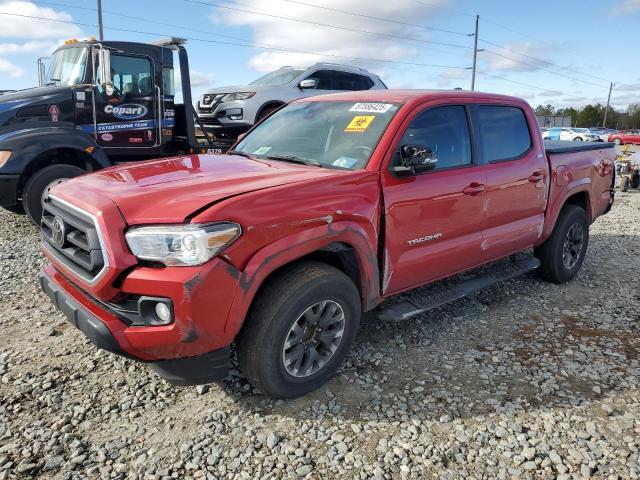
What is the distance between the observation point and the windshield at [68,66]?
276 inches

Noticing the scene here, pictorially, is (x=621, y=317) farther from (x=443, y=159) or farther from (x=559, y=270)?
(x=443, y=159)

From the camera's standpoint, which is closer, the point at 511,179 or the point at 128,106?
the point at 511,179

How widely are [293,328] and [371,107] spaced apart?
1.76 meters

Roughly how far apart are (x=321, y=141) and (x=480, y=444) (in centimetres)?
224

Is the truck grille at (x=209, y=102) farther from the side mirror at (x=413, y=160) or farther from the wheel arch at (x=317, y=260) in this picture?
the wheel arch at (x=317, y=260)

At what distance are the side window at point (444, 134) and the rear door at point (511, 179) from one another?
21cm

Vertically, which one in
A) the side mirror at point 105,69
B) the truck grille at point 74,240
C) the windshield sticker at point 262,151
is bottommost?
the truck grille at point 74,240

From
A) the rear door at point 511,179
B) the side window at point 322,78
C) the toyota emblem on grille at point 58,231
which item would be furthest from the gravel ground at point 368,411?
the side window at point 322,78

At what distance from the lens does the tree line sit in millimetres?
85562

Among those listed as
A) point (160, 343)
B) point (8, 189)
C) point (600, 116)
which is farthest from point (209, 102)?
point (600, 116)

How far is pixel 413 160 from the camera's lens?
10.6ft

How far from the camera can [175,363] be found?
2533mm

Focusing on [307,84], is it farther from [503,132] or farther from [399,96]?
[399,96]

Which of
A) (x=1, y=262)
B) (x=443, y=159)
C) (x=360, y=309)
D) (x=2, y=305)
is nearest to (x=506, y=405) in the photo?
(x=360, y=309)
